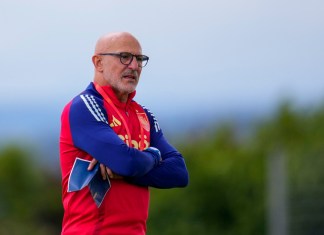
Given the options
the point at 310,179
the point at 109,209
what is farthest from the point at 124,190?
the point at 310,179

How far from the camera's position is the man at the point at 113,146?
6.70 m

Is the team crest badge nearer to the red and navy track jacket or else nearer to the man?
the man

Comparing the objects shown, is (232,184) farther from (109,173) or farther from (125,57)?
(109,173)

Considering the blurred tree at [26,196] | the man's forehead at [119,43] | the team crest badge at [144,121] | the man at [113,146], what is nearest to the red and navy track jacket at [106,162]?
the man at [113,146]

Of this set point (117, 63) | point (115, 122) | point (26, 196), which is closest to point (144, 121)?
point (115, 122)

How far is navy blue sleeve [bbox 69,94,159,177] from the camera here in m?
6.66

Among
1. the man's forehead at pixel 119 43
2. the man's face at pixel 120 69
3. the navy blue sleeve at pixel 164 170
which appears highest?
the man's forehead at pixel 119 43

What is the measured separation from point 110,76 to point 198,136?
2780 centimetres

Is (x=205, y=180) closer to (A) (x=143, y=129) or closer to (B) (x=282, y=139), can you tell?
(B) (x=282, y=139)

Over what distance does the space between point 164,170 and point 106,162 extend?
20.3 inches

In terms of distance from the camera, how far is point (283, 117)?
105ft

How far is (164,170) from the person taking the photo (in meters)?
7.06

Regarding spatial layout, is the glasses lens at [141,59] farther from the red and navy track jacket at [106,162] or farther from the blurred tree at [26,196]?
the blurred tree at [26,196]

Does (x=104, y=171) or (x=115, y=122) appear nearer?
(x=104, y=171)
